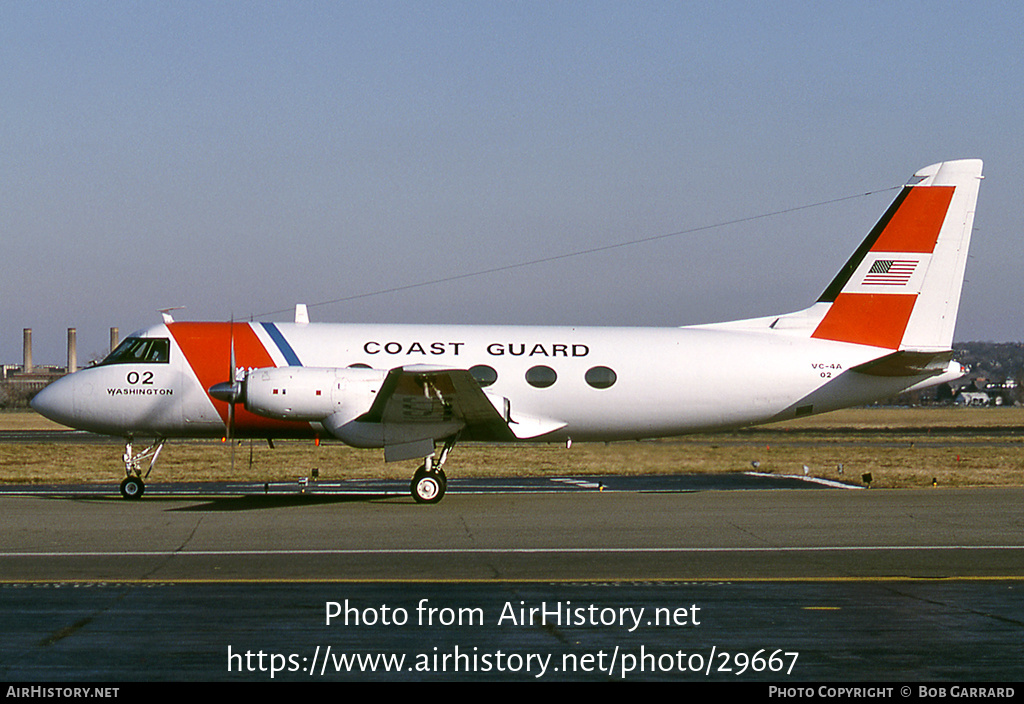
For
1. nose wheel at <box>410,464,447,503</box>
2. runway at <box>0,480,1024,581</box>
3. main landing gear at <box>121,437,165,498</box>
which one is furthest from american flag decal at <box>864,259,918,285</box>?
main landing gear at <box>121,437,165,498</box>

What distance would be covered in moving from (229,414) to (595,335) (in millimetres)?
7737

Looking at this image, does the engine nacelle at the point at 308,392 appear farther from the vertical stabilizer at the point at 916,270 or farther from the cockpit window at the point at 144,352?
the vertical stabilizer at the point at 916,270

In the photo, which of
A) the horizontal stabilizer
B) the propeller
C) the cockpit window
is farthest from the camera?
the horizontal stabilizer

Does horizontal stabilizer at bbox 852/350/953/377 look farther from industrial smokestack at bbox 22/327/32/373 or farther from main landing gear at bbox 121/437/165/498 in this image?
industrial smokestack at bbox 22/327/32/373

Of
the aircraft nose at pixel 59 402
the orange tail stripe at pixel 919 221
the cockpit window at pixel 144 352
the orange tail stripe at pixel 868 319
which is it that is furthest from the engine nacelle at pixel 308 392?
the orange tail stripe at pixel 919 221

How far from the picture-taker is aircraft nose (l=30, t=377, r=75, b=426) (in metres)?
21.7

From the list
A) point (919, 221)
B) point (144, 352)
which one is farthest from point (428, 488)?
point (919, 221)

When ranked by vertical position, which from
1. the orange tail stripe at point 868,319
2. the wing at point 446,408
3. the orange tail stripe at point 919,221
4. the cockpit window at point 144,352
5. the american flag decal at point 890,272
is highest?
the orange tail stripe at point 919,221

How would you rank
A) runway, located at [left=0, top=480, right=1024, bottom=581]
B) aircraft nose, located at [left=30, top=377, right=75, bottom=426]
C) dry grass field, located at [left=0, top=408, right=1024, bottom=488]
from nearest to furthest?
runway, located at [left=0, top=480, right=1024, bottom=581]
aircraft nose, located at [left=30, top=377, right=75, bottom=426]
dry grass field, located at [left=0, top=408, right=1024, bottom=488]

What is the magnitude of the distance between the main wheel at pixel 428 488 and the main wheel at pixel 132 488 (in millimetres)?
5567

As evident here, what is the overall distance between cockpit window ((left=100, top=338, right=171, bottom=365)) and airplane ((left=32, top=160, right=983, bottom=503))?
3 centimetres

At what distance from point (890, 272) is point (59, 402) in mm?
17761

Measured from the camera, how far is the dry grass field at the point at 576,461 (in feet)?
91.7
